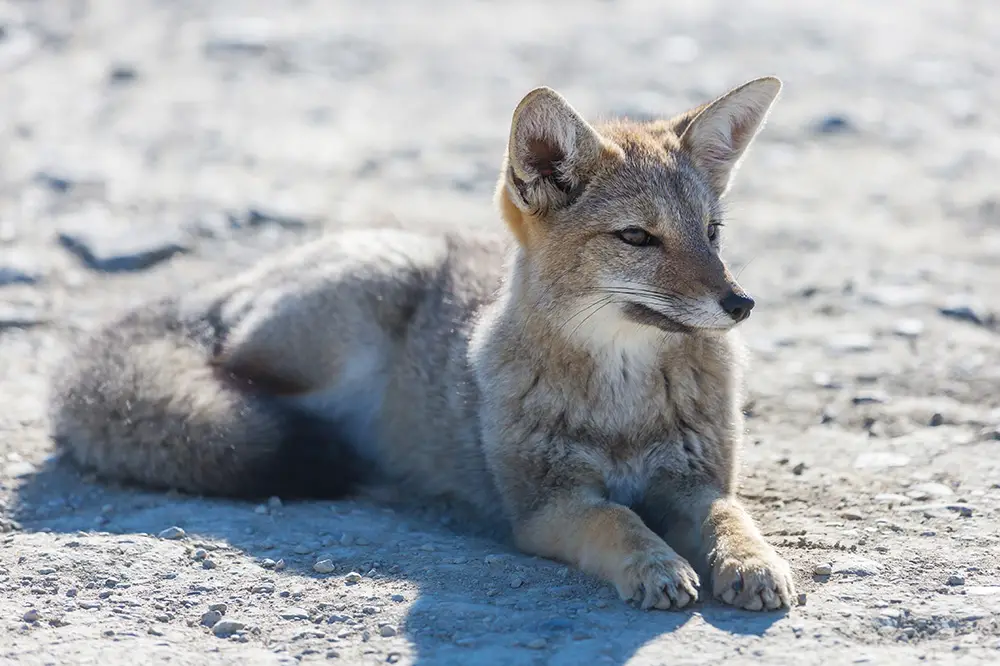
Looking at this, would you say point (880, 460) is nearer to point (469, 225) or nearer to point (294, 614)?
point (294, 614)

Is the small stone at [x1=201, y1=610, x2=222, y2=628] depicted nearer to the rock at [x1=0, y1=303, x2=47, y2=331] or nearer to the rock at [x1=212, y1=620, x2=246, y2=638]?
the rock at [x1=212, y1=620, x2=246, y2=638]

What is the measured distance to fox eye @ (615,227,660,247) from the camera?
480cm

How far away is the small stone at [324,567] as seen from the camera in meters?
4.60

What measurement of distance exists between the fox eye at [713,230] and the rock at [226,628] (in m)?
2.23

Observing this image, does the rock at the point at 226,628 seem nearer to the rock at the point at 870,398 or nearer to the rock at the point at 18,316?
the rock at the point at 870,398

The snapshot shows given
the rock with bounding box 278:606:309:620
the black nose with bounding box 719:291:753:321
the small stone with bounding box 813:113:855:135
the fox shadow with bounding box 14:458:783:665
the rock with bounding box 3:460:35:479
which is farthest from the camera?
the small stone with bounding box 813:113:855:135

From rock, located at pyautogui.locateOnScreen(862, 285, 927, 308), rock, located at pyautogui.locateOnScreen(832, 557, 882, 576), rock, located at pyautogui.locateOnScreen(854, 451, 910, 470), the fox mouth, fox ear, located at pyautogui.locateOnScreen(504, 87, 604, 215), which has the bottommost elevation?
rock, located at pyautogui.locateOnScreen(854, 451, 910, 470)

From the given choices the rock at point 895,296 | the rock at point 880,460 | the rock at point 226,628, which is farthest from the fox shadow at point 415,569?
the rock at point 895,296

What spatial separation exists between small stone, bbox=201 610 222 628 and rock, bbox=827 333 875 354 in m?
4.00

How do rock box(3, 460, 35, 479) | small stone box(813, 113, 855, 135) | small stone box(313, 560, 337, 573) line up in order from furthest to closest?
1. small stone box(813, 113, 855, 135)
2. rock box(3, 460, 35, 479)
3. small stone box(313, 560, 337, 573)

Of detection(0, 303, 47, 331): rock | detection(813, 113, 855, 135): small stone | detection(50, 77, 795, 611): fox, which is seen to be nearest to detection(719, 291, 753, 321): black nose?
detection(50, 77, 795, 611): fox

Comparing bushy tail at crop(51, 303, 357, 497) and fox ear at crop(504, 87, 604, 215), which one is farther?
bushy tail at crop(51, 303, 357, 497)

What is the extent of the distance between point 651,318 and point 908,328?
9.91 feet

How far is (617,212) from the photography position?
15.9 feet
